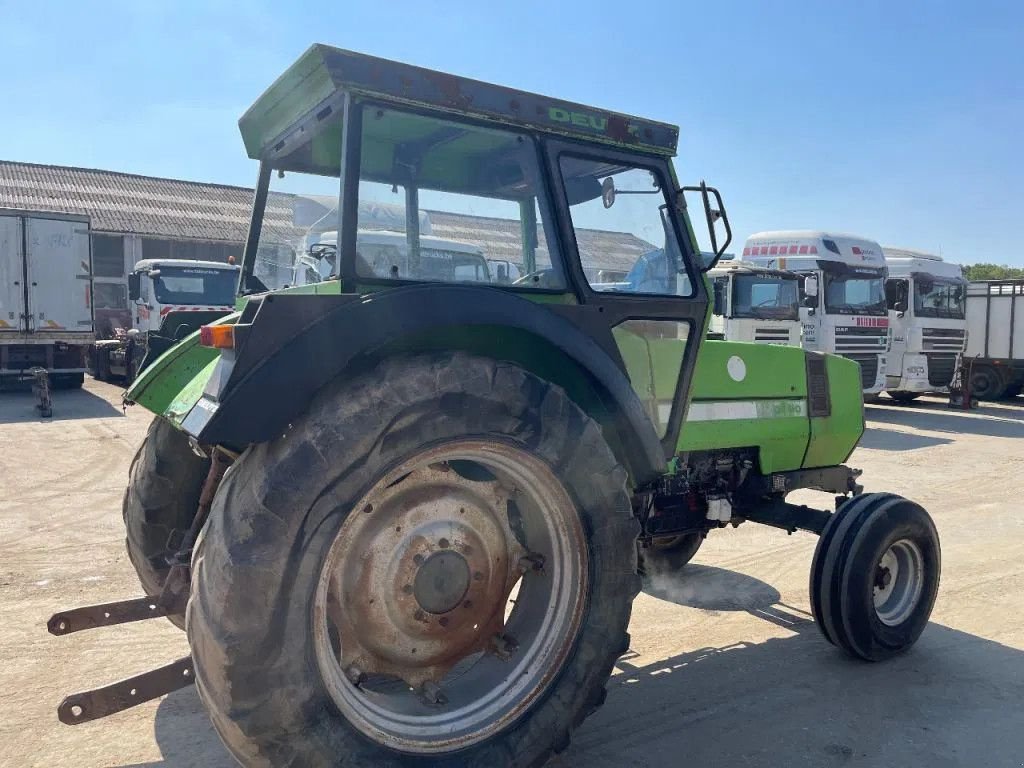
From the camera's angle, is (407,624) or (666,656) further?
(666,656)

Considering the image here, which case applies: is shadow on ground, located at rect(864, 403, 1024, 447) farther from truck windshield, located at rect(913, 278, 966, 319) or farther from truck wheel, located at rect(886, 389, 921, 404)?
truck windshield, located at rect(913, 278, 966, 319)

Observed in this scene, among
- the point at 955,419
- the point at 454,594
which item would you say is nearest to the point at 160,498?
the point at 454,594

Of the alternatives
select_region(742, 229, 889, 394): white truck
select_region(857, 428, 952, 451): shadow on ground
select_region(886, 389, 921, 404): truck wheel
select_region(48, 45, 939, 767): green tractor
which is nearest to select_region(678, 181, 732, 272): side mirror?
select_region(48, 45, 939, 767): green tractor

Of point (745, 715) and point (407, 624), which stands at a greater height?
point (407, 624)

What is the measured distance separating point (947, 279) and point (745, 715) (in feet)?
50.5

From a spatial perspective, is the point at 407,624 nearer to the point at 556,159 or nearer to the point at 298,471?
the point at 298,471

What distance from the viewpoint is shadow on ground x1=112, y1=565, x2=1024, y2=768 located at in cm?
307

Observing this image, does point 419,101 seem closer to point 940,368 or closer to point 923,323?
point 923,323

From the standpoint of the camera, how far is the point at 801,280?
13164 mm

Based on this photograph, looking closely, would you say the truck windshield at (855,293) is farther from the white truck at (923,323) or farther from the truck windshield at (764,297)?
the truck windshield at (764,297)

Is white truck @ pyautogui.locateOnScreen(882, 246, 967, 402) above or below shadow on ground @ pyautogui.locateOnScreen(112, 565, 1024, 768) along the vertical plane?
above

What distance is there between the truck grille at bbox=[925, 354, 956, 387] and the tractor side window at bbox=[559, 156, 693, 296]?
14030 mm

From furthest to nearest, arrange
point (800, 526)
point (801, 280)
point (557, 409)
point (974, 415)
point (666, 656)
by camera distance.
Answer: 1. point (974, 415)
2. point (801, 280)
3. point (800, 526)
4. point (666, 656)
5. point (557, 409)

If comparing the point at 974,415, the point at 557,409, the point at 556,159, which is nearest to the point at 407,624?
the point at 557,409
